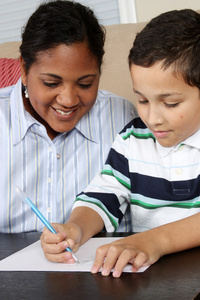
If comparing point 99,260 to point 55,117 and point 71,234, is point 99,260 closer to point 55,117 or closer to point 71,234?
point 71,234

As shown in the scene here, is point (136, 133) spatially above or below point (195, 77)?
below

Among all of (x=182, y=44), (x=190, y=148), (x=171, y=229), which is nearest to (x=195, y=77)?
(x=182, y=44)

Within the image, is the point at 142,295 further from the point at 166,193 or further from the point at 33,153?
the point at 33,153

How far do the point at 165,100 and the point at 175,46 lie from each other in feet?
0.36

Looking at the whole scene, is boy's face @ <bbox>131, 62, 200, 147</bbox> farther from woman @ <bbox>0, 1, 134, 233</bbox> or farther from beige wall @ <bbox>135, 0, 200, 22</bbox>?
beige wall @ <bbox>135, 0, 200, 22</bbox>

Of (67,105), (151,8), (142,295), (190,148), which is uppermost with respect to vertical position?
(151,8)

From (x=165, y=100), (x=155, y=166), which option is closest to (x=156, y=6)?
(x=155, y=166)

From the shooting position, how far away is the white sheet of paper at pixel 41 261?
0.80 metres

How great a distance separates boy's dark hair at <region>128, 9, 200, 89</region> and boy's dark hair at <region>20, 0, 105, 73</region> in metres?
0.21

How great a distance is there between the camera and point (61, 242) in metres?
0.88

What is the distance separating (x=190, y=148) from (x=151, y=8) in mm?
2015

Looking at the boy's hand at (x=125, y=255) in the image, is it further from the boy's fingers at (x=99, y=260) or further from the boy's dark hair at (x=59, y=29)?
the boy's dark hair at (x=59, y=29)

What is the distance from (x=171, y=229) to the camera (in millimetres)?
895

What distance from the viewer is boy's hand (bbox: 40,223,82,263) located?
2.76 ft
